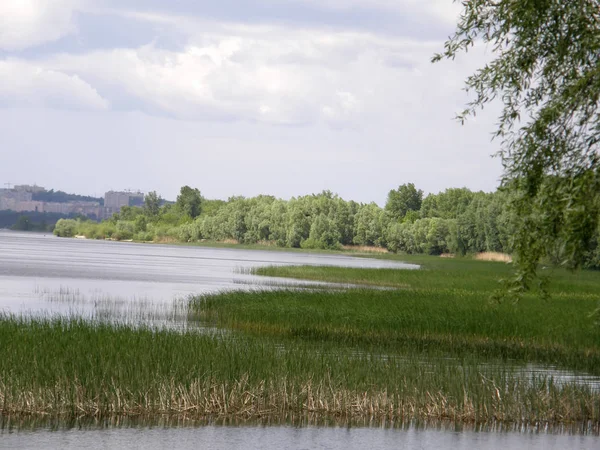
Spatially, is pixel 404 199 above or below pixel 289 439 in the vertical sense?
above

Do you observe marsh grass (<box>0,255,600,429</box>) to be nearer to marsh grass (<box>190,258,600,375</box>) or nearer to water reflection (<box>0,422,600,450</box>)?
water reflection (<box>0,422,600,450</box>)

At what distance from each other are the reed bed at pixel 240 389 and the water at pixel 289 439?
0.54 m

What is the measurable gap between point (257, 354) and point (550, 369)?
825 centimetres

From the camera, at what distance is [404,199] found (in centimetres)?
18488

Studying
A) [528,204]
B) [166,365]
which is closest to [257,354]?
[166,365]

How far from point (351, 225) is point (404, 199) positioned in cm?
3423

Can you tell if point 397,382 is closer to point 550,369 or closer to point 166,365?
point 166,365

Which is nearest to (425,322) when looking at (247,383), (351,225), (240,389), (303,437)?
(247,383)

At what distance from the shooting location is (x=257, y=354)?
1683 centimetres

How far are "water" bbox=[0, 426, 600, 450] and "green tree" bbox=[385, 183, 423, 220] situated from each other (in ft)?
556

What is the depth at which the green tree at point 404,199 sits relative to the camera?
184 metres

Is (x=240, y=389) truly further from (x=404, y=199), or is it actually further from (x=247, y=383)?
(x=404, y=199)

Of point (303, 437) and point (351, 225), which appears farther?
point (351, 225)

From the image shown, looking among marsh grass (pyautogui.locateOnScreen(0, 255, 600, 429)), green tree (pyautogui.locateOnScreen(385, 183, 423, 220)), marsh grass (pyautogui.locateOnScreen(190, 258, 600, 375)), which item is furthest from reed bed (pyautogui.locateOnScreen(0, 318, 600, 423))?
green tree (pyautogui.locateOnScreen(385, 183, 423, 220))
